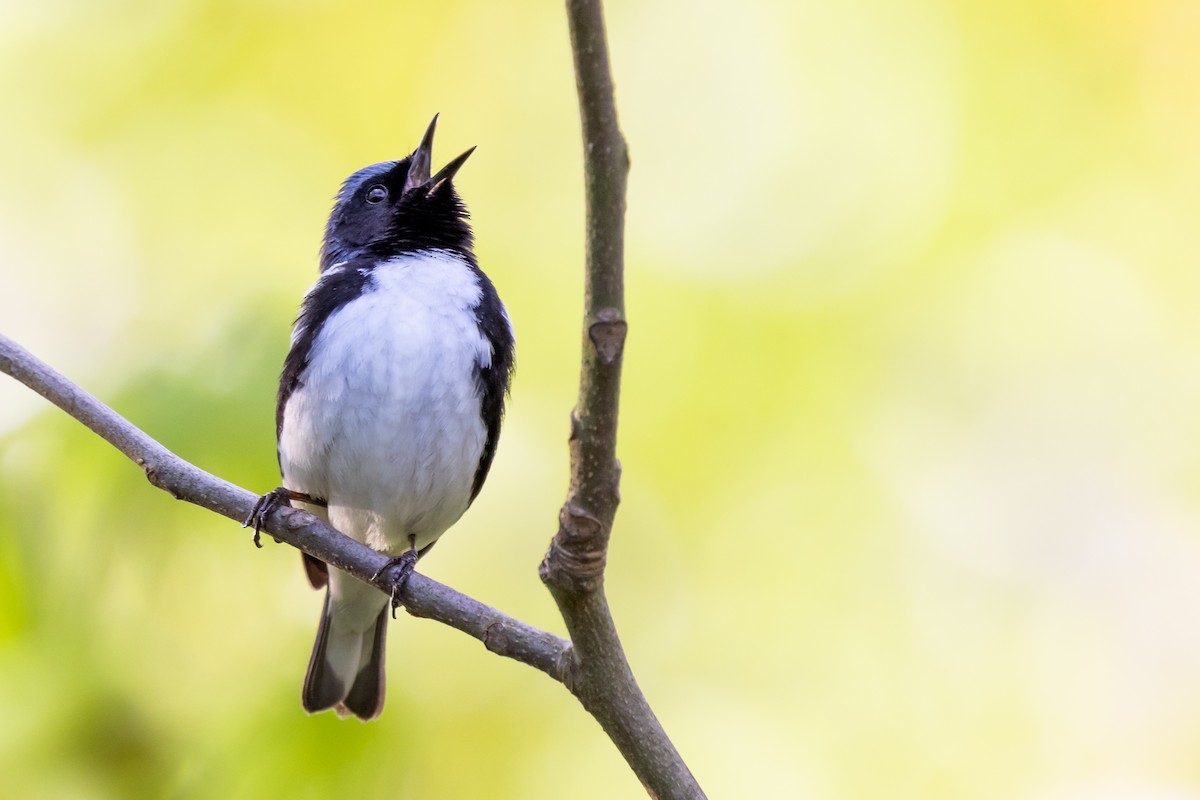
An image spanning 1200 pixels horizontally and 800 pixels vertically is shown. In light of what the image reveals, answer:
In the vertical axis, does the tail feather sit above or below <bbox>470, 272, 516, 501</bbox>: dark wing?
below

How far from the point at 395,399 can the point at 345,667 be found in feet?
5.19

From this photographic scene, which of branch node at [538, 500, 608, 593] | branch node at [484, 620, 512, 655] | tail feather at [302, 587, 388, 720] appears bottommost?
branch node at [484, 620, 512, 655]

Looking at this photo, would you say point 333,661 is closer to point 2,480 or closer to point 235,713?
point 235,713

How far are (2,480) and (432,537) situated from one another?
1.91m

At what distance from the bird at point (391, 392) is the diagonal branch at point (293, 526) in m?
0.47

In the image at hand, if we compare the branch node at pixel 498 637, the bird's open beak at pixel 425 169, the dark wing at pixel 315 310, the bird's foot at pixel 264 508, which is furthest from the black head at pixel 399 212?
the branch node at pixel 498 637

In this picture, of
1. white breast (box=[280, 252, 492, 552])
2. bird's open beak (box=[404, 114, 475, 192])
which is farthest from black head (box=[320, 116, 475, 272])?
white breast (box=[280, 252, 492, 552])

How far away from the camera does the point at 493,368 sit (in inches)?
197

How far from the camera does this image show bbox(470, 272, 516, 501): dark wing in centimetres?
498

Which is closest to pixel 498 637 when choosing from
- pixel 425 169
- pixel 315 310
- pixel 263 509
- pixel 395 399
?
pixel 263 509

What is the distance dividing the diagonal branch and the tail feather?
1.80 m

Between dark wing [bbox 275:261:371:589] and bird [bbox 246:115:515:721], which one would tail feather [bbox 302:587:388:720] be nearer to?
bird [bbox 246:115:515:721]

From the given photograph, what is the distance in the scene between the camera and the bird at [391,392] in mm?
4801

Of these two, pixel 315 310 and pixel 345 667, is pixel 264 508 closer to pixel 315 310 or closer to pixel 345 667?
pixel 315 310
